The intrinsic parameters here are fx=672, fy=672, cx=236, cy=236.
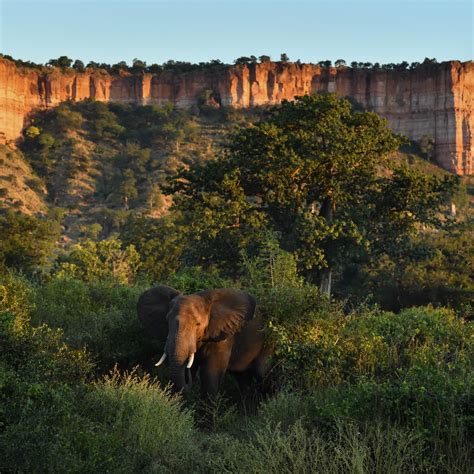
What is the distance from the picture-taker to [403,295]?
28234mm

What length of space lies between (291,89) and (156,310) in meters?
96.2

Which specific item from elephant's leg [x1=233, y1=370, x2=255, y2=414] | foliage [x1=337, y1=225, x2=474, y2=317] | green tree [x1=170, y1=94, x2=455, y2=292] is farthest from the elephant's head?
foliage [x1=337, y1=225, x2=474, y2=317]

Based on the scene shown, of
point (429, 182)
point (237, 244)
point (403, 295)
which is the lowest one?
point (403, 295)

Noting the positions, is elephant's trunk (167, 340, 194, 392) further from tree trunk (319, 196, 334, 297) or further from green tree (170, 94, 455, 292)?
tree trunk (319, 196, 334, 297)

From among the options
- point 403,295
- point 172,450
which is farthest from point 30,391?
point 403,295

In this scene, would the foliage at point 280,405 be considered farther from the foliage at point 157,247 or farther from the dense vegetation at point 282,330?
the foliage at point 157,247

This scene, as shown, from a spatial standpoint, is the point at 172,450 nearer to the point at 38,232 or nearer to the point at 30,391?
the point at 30,391

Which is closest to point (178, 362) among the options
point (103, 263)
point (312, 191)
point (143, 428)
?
point (143, 428)

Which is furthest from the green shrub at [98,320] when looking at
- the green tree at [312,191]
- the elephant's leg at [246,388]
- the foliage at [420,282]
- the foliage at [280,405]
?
the foliage at [420,282]

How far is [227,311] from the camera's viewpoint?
9570 millimetres

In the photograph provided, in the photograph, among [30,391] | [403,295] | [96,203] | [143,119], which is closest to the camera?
[30,391]

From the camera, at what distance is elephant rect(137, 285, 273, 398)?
8961 mm

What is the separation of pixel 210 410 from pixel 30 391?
122 inches

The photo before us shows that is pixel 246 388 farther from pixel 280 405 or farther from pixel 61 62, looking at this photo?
pixel 61 62
